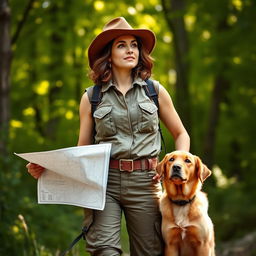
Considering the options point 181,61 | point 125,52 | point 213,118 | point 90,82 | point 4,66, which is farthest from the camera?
point 213,118

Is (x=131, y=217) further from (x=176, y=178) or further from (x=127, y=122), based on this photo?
(x=127, y=122)

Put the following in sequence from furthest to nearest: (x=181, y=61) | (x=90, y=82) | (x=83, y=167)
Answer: (x=90, y=82) < (x=181, y=61) < (x=83, y=167)

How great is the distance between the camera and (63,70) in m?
14.7

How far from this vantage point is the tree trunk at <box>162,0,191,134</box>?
14.3m

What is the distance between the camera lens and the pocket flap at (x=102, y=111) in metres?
4.74

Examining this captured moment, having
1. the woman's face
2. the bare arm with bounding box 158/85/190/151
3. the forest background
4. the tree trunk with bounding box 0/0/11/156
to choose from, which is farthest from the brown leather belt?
the tree trunk with bounding box 0/0/11/156

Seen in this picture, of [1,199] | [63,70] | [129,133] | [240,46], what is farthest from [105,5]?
[129,133]

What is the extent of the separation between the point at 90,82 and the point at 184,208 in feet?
33.8

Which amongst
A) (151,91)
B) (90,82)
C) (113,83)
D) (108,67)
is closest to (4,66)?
(108,67)

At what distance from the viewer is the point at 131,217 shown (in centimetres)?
489

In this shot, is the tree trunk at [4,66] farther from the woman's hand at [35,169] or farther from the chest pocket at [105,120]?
the chest pocket at [105,120]

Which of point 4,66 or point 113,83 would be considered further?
point 4,66

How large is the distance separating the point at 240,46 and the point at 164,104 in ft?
26.8

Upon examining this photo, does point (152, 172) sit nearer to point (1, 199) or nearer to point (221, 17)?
point (1, 199)
